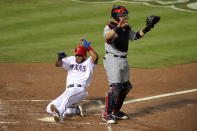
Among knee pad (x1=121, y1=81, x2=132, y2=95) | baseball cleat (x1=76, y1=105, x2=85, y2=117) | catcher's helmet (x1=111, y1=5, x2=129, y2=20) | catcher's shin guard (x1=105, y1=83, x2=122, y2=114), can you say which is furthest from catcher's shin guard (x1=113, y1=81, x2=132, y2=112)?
catcher's helmet (x1=111, y1=5, x2=129, y2=20)

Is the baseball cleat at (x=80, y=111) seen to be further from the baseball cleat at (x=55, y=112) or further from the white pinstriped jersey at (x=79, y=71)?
the baseball cleat at (x=55, y=112)

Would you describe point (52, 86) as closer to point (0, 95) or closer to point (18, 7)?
point (0, 95)

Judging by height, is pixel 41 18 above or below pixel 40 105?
above

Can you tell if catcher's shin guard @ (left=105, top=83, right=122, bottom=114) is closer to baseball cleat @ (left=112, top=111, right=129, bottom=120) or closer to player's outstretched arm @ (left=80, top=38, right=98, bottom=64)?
baseball cleat @ (left=112, top=111, right=129, bottom=120)

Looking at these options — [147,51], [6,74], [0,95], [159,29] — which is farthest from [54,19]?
[0,95]

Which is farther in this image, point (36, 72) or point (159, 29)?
point (159, 29)

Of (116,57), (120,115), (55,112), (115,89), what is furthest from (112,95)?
(55,112)

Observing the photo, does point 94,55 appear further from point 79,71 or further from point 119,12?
point 119,12

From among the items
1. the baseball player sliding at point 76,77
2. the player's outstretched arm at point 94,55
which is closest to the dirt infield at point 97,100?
Answer: the baseball player sliding at point 76,77
